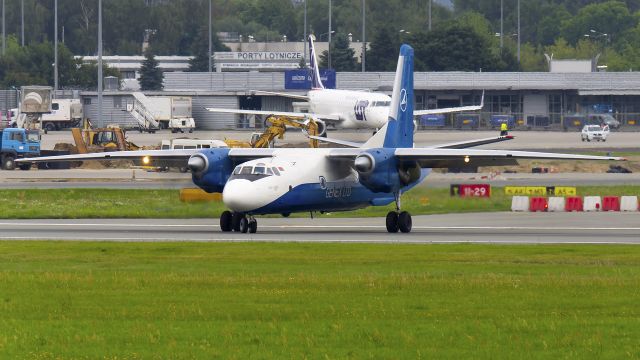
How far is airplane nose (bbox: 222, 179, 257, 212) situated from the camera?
3959cm

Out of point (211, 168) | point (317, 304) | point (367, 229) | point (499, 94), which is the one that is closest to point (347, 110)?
point (499, 94)

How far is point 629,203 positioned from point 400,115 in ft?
33.9

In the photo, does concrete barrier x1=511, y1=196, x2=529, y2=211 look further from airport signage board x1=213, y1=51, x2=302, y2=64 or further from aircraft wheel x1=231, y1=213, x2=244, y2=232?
airport signage board x1=213, y1=51, x2=302, y2=64

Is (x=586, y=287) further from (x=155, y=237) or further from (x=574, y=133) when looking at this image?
(x=574, y=133)

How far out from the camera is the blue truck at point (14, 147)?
79.2 metres

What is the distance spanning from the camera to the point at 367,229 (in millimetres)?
44438

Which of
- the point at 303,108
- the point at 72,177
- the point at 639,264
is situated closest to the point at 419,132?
the point at 303,108

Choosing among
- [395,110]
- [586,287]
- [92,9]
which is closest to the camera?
[586,287]

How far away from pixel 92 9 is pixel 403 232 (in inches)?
6068

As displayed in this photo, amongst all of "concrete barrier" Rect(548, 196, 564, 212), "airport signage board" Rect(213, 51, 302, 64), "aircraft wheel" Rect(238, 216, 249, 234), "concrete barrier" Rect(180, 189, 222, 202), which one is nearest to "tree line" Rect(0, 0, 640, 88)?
"airport signage board" Rect(213, 51, 302, 64)

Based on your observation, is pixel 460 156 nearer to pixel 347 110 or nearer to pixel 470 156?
pixel 470 156

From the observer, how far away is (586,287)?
25.4m

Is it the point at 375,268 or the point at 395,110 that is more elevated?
the point at 395,110

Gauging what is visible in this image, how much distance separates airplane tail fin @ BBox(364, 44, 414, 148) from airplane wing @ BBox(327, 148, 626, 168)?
93.5 inches
